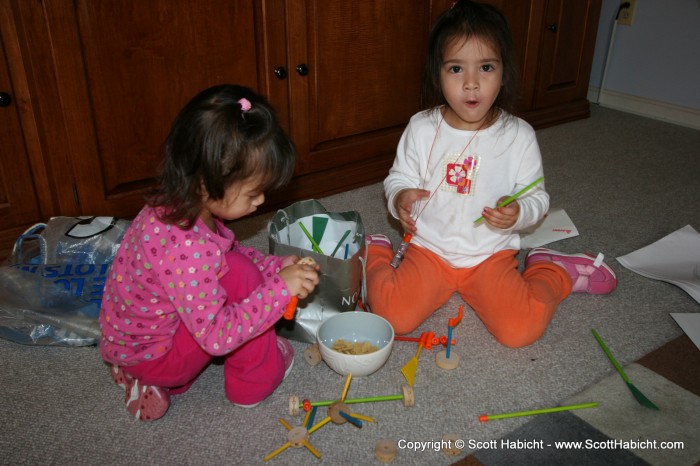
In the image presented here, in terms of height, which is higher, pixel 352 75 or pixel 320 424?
pixel 352 75

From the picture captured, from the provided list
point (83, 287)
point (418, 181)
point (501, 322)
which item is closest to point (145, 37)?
point (83, 287)

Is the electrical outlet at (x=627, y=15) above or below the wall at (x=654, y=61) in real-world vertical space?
above

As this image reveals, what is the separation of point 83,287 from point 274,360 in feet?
1.41

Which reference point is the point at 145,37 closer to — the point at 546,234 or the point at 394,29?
the point at 394,29

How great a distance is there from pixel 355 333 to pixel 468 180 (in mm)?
372

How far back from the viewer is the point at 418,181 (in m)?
1.30

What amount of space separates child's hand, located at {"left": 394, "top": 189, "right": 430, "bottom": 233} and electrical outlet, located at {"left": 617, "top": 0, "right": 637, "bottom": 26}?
174 cm

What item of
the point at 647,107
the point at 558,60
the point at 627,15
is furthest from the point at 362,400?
the point at 627,15

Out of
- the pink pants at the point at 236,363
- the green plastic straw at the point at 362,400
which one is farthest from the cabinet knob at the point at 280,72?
the green plastic straw at the point at 362,400

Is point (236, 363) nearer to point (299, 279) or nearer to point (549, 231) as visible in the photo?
point (299, 279)

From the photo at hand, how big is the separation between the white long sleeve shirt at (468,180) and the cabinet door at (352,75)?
0.43 m

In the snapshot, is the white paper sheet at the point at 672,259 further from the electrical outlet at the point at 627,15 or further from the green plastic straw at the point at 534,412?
the electrical outlet at the point at 627,15

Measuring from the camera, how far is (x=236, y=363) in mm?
995

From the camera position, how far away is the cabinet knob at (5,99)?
123cm
